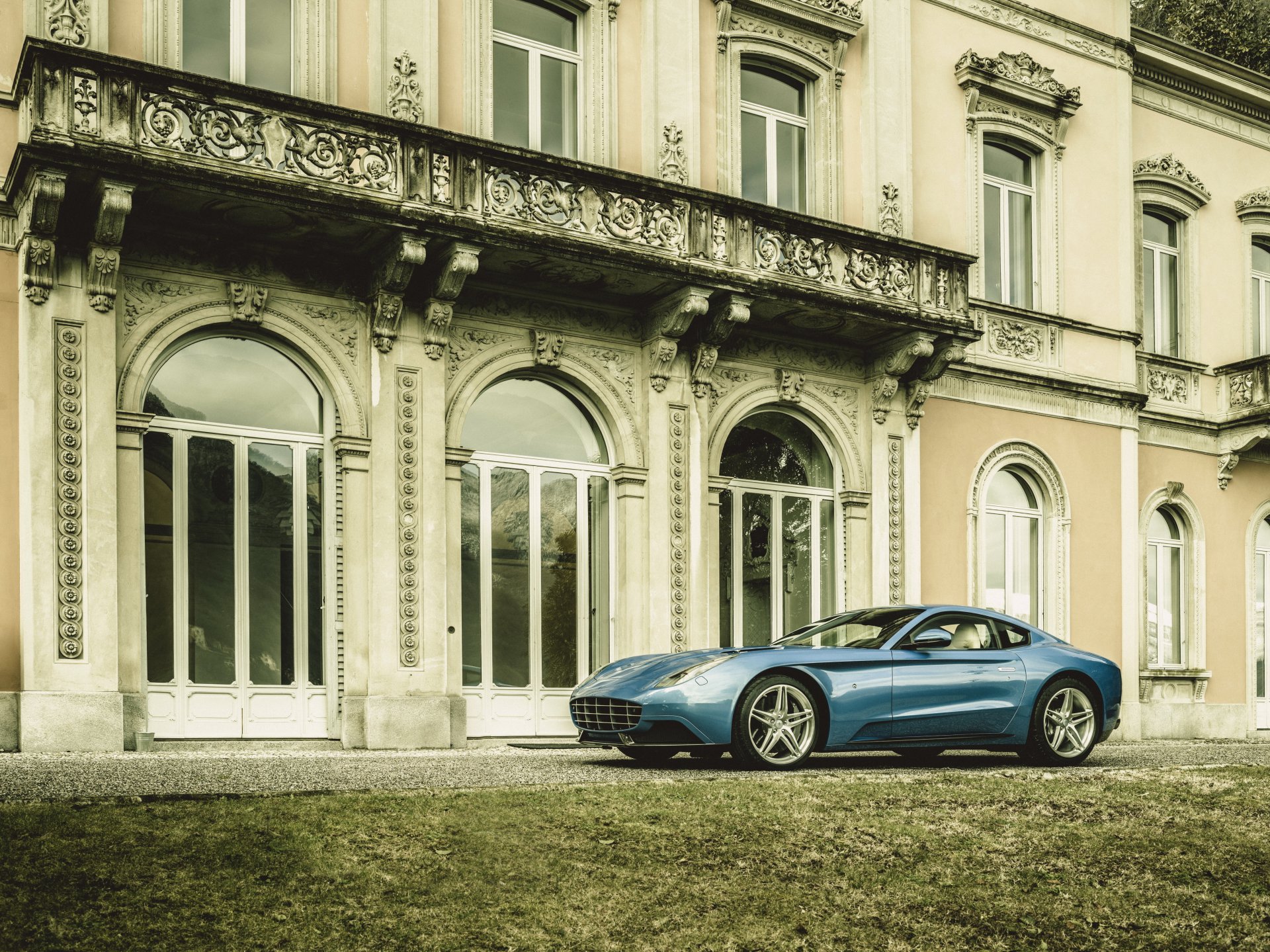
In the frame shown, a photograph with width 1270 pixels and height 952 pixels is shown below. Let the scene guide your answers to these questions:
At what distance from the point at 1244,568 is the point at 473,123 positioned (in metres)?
15.9

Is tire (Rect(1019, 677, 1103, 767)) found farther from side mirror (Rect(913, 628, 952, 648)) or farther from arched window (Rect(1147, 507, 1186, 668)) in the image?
arched window (Rect(1147, 507, 1186, 668))

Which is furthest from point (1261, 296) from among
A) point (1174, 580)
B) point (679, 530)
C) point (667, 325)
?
point (679, 530)

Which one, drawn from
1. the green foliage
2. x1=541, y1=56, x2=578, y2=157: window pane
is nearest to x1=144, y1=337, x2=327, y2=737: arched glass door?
x1=541, y1=56, x2=578, y2=157: window pane

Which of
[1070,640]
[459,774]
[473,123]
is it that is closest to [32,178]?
[473,123]

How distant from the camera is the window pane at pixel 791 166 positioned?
19.3 meters

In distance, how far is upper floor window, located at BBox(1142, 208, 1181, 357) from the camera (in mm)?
24094

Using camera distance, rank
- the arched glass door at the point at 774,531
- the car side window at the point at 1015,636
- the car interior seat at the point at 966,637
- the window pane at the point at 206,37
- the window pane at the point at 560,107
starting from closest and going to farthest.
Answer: the car interior seat at the point at 966,637 → the car side window at the point at 1015,636 → the window pane at the point at 206,37 → the window pane at the point at 560,107 → the arched glass door at the point at 774,531

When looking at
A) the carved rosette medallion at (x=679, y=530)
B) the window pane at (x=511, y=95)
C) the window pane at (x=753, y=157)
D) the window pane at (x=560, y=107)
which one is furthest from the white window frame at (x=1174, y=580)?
the window pane at (x=511, y=95)

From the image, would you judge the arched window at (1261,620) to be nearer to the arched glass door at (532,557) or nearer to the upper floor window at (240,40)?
the arched glass door at (532,557)

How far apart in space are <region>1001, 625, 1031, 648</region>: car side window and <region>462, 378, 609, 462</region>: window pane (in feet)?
20.0

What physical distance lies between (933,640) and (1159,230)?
15.3 m

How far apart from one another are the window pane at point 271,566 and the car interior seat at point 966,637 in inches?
268

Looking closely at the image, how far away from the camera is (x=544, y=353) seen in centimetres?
1647

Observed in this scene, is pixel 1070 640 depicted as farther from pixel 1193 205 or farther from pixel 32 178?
pixel 32 178
